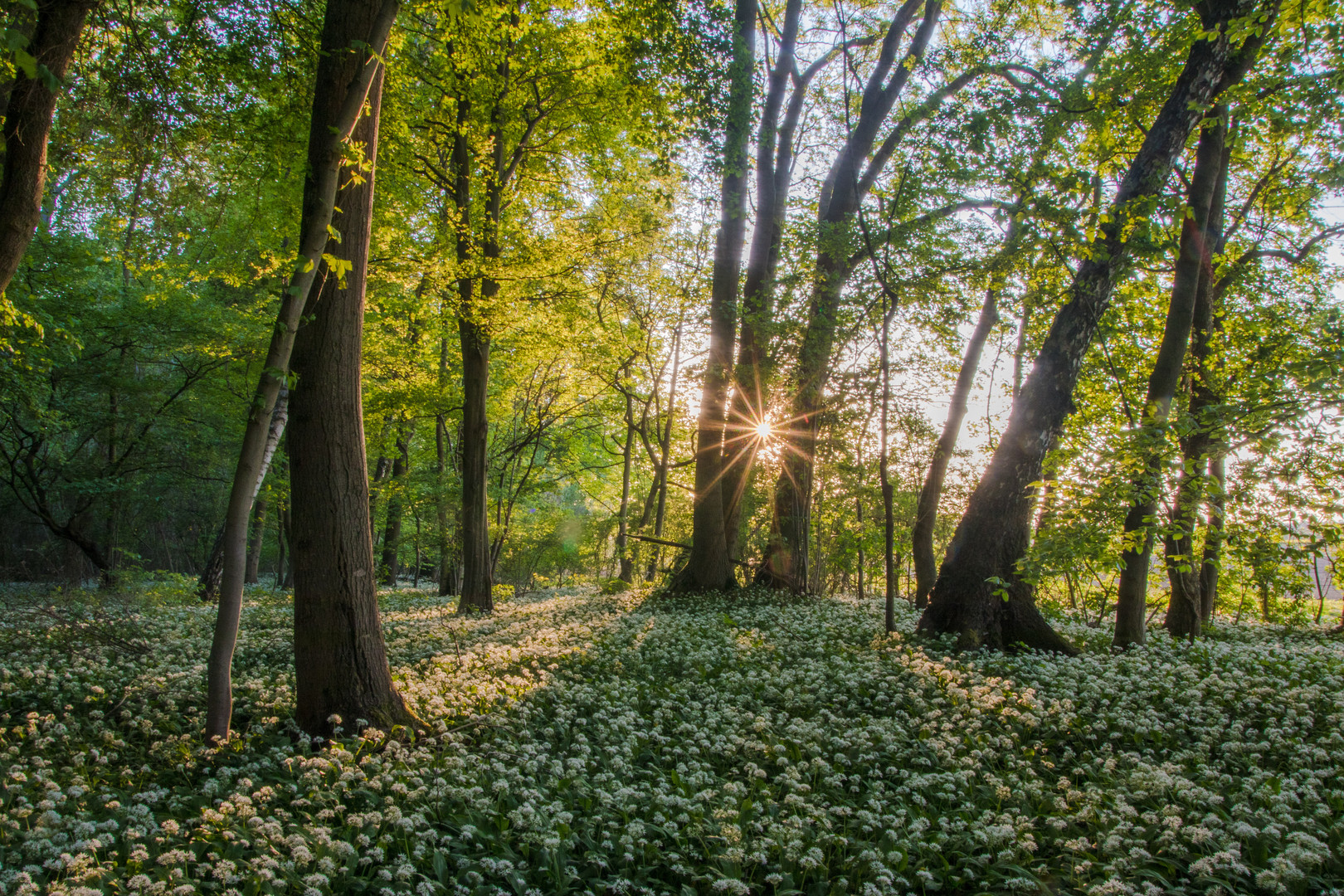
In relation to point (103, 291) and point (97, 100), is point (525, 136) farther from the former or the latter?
point (103, 291)

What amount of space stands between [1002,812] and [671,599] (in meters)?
9.40

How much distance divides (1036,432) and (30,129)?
10.8 meters

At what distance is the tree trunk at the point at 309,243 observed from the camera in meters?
4.41

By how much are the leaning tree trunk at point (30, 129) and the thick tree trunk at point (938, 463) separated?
Result: 13.3 meters

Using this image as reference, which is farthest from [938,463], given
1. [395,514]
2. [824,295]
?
[395,514]

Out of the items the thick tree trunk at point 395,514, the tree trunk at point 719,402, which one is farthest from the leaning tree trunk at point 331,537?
the thick tree trunk at point 395,514

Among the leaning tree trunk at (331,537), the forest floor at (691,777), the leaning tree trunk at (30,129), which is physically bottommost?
the forest floor at (691,777)

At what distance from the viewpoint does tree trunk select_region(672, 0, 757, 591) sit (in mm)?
13312

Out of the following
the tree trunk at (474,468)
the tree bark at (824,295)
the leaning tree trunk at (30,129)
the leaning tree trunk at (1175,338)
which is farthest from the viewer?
the tree trunk at (474,468)

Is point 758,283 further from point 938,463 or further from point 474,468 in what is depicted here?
point 474,468

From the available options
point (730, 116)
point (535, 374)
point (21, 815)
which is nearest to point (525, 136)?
point (730, 116)

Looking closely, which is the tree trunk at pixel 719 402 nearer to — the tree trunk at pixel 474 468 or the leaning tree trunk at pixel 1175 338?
the tree trunk at pixel 474 468

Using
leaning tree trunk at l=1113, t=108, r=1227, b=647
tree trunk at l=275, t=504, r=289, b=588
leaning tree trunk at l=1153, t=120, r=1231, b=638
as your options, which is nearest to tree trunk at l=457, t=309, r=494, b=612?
tree trunk at l=275, t=504, r=289, b=588

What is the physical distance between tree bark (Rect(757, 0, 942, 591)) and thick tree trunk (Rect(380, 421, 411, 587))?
1291 cm
